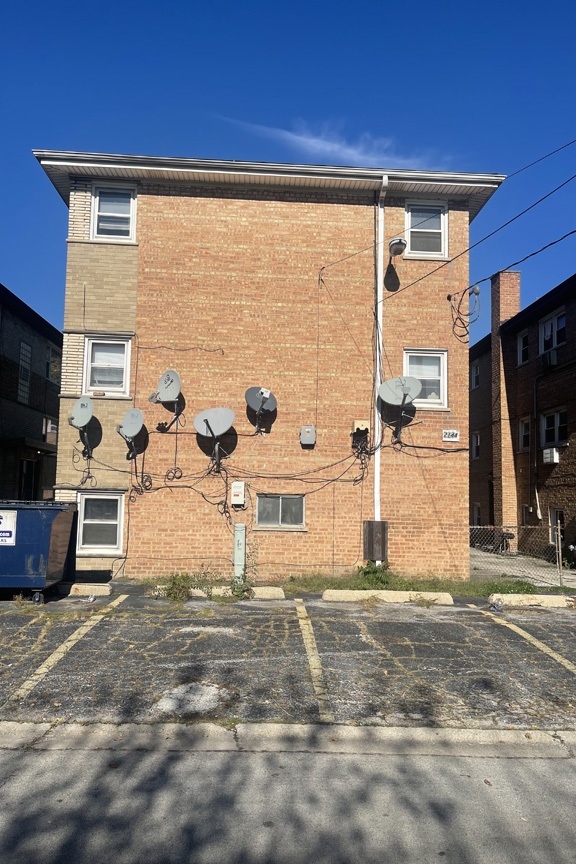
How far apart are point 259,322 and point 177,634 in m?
7.04

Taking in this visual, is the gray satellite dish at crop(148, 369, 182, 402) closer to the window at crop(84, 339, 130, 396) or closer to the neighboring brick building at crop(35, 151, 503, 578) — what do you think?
the neighboring brick building at crop(35, 151, 503, 578)

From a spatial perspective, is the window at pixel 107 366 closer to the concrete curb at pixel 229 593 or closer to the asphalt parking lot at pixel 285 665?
the concrete curb at pixel 229 593

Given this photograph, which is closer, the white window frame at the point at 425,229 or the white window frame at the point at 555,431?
the white window frame at the point at 425,229

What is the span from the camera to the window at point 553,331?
19.1 m

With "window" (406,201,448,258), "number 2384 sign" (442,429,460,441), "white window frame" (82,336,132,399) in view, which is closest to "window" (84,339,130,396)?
"white window frame" (82,336,132,399)

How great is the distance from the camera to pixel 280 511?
12.6 metres

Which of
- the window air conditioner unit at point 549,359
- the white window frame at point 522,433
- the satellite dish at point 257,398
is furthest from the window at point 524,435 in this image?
the satellite dish at point 257,398

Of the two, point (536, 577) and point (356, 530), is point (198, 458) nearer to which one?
point (356, 530)

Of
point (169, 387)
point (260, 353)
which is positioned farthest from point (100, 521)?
point (260, 353)

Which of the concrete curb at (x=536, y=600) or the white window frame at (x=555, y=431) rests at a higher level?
the white window frame at (x=555, y=431)

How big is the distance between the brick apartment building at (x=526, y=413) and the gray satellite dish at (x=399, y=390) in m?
7.45

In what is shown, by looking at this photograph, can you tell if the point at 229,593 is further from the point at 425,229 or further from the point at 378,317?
the point at 425,229

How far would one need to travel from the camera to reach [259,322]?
12.8 metres

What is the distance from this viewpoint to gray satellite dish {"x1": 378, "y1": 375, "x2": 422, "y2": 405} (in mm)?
12141
